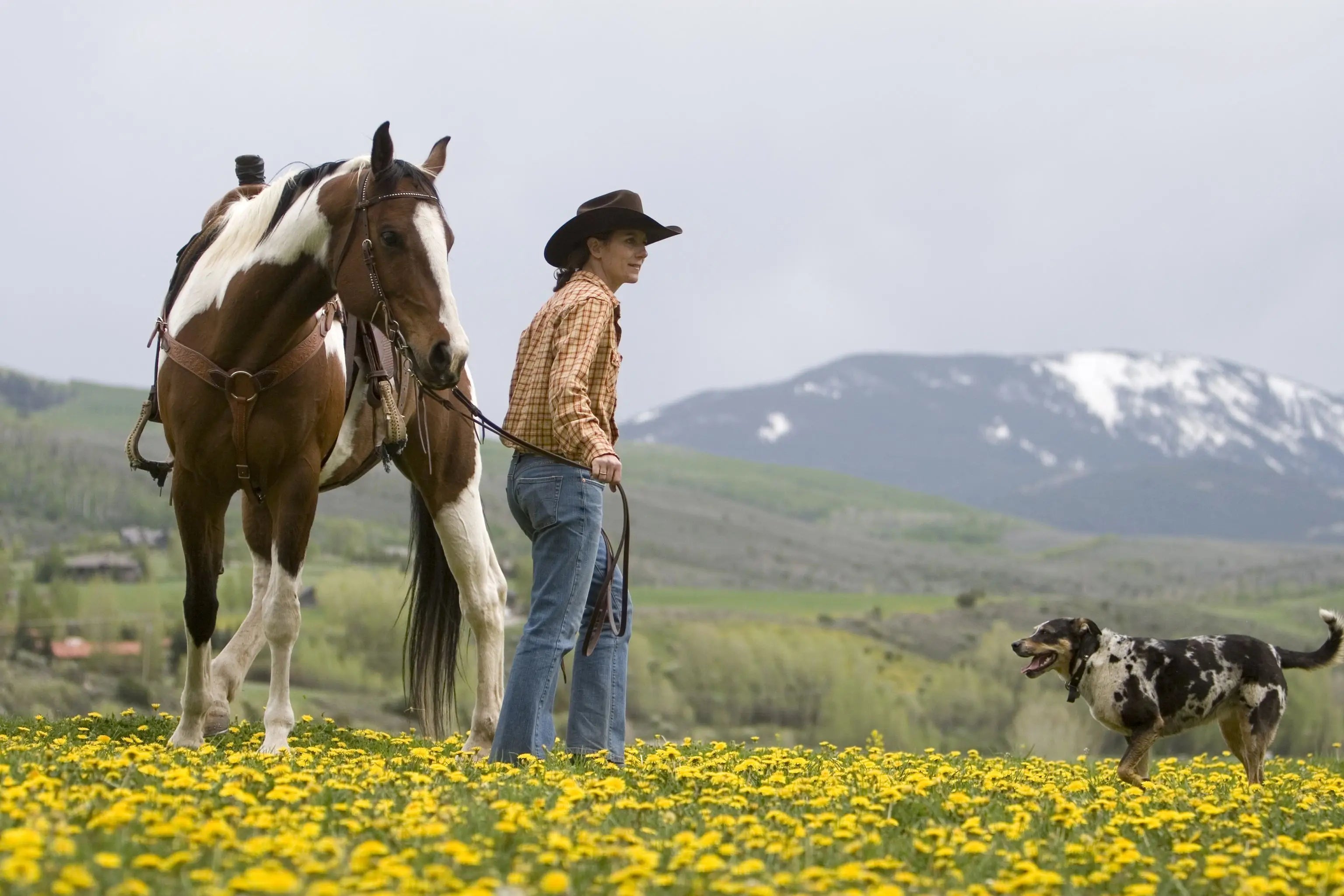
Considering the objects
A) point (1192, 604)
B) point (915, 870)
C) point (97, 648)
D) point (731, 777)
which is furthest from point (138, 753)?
point (1192, 604)

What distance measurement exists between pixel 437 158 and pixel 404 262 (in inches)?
43.8

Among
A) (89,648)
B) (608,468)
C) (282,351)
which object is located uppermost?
(282,351)

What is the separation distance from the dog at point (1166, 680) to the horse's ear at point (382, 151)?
16.9 ft

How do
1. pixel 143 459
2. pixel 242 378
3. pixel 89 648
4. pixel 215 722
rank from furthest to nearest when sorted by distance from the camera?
pixel 89 648
pixel 143 459
pixel 215 722
pixel 242 378

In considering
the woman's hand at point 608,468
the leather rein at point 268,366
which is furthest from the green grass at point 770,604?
the woman's hand at point 608,468

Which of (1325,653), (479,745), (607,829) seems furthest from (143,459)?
(1325,653)

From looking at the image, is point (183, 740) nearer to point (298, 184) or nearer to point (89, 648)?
point (298, 184)

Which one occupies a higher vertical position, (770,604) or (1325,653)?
(1325,653)

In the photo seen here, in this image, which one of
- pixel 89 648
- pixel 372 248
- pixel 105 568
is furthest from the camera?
pixel 105 568

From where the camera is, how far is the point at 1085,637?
10.0m

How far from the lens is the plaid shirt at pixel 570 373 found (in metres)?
7.71

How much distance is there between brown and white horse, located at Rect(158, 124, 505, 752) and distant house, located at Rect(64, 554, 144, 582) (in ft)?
416

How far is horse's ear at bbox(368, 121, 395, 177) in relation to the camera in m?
7.86

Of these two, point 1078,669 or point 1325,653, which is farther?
point 1325,653
